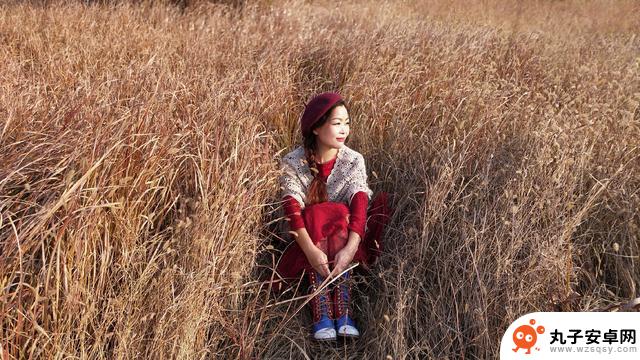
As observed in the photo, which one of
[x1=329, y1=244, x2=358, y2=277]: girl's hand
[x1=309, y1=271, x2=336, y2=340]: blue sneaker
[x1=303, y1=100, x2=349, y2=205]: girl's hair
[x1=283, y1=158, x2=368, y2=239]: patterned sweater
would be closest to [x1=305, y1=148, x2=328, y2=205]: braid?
[x1=303, y1=100, x2=349, y2=205]: girl's hair

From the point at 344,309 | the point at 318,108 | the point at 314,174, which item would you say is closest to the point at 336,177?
the point at 314,174

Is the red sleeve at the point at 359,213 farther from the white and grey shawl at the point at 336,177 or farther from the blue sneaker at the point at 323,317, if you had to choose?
the blue sneaker at the point at 323,317

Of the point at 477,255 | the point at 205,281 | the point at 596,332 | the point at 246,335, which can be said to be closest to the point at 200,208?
the point at 205,281

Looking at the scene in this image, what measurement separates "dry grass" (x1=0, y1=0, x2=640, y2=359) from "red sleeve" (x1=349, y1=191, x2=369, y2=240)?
0.17 meters

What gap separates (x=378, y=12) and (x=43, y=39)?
3.07 m

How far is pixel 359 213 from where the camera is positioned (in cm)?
229

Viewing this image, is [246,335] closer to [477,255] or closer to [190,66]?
[477,255]

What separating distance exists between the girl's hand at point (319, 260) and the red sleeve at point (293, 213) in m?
0.11

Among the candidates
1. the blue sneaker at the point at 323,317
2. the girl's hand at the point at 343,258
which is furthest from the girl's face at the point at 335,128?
the blue sneaker at the point at 323,317

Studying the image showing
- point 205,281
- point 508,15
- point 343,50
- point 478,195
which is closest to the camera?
point 205,281

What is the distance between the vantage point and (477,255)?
2.02 metres

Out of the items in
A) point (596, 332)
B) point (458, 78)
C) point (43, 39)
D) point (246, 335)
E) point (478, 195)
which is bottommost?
point (246, 335)

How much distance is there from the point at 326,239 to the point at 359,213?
0.54 feet

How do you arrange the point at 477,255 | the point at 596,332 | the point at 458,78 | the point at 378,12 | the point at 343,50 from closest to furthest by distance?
the point at 596,332 < the point at 477,255 < the point at 458,78 < the point at 343,50 < the point at 378,12
